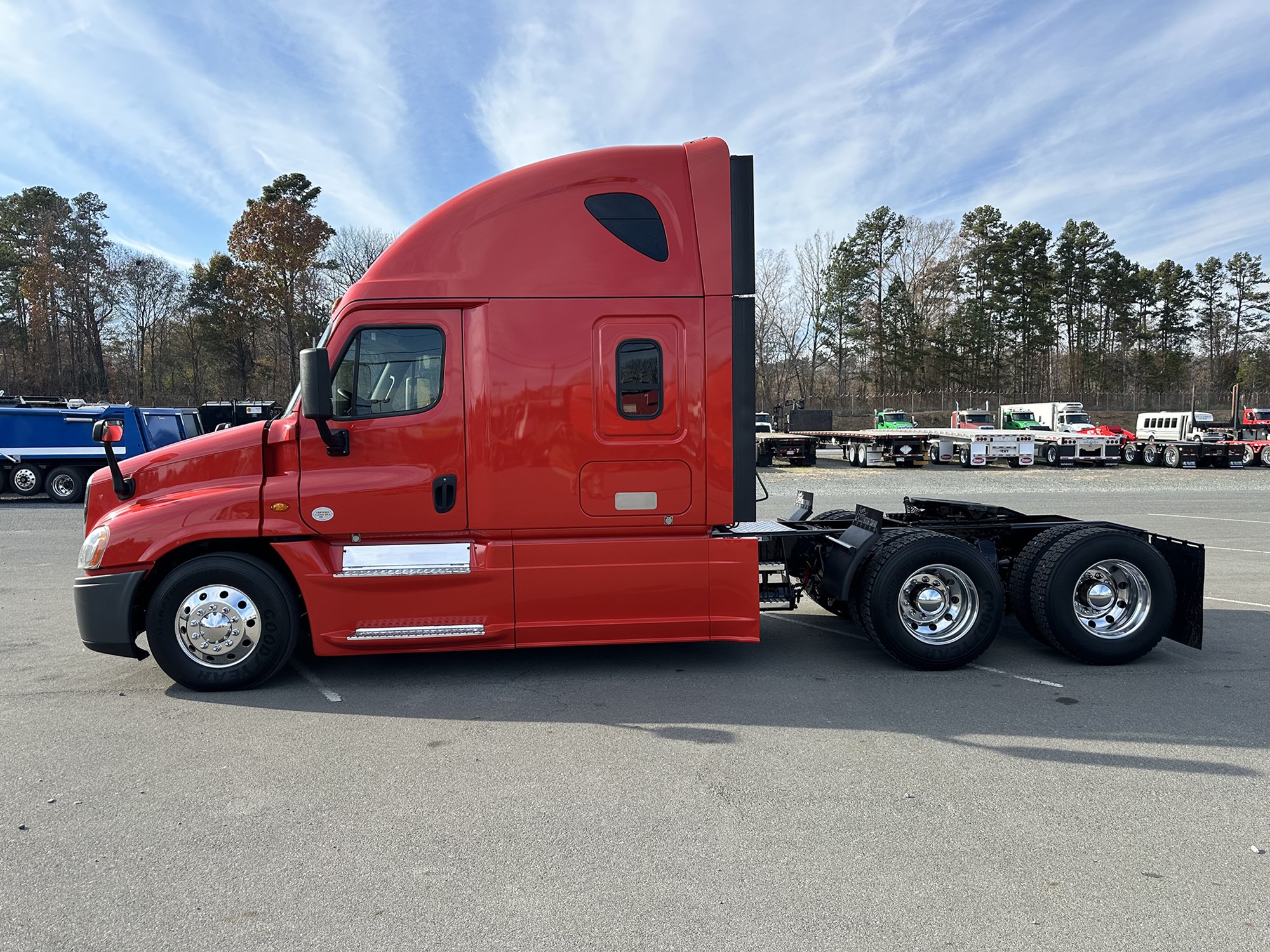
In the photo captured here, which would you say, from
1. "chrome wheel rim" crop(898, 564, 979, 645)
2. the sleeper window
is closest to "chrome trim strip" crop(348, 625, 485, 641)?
the sleeper window

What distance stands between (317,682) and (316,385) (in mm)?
2019

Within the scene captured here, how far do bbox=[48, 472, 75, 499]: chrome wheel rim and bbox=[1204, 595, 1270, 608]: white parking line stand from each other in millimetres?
21974

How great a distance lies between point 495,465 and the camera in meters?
5.21

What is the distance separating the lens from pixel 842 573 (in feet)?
18.9

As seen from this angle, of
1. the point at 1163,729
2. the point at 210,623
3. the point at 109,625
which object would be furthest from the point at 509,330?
the point at 1163,729

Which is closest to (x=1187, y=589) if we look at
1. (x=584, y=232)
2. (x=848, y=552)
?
(x=848, y=552)

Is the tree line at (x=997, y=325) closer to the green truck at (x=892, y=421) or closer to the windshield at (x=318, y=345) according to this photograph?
the green truck at (x=892, y=421)

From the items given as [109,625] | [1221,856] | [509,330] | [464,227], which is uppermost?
[464,227]

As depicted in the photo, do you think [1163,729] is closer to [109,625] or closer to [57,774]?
[57,774]

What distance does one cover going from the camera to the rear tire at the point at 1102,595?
5.70 metres

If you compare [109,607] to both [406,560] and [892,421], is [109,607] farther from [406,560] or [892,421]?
[892,421]

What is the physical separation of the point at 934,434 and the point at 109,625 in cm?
3347

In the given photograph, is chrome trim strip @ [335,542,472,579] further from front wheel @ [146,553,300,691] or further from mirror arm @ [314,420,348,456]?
mirror arm @ [314,420,348,456]

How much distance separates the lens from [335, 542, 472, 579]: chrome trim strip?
514 centimetres
